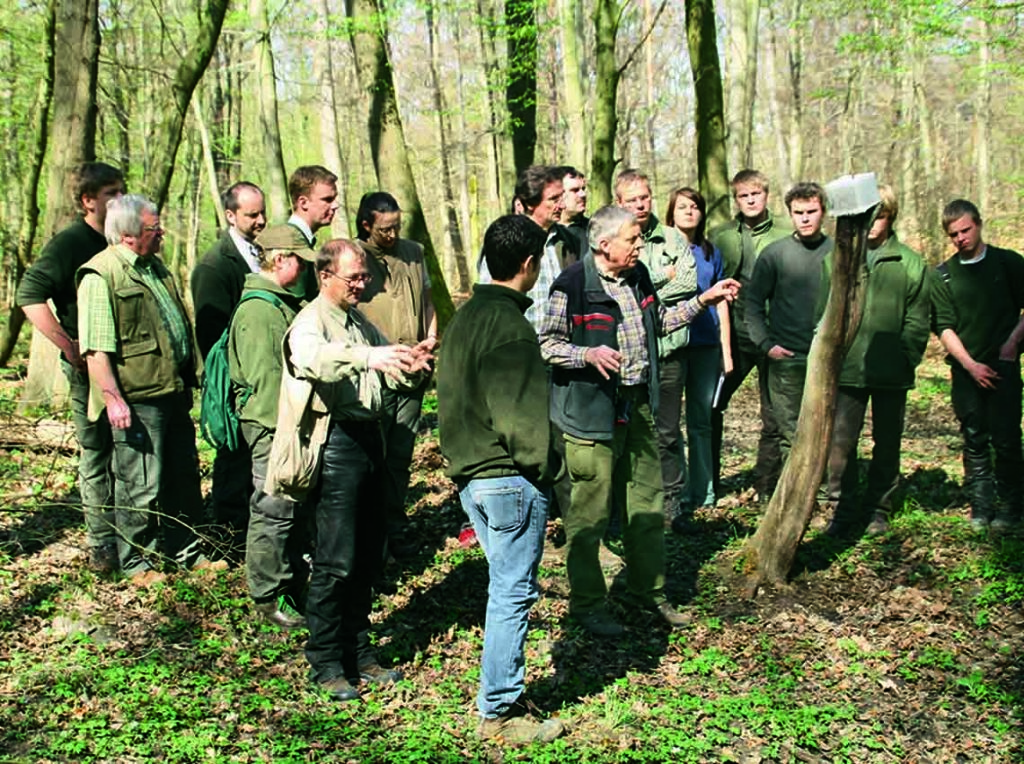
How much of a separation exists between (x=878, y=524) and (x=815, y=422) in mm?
1508

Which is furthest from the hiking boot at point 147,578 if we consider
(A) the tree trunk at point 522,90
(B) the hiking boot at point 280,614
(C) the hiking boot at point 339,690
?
(A) the tree trunk at point 522,90

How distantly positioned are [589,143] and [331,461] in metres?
20.1

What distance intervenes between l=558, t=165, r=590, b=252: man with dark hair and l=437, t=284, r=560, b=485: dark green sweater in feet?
7.47

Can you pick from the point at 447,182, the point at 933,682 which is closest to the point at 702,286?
the point at 933,682

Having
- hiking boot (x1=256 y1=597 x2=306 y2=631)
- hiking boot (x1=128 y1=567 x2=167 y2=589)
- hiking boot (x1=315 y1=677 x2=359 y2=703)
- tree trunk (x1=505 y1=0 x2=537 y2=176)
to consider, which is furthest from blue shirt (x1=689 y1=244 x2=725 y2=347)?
tree trunk (x1=505 y1=0 x2=537 y2=176)

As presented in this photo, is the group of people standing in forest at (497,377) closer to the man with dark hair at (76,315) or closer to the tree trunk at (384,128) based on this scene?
the man with dark hair at (76,315)

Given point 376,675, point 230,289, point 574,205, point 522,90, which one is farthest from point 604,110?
point 376,675

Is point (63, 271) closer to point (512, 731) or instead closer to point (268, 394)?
point (268, 394)

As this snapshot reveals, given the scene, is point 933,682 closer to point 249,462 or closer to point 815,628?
point 815,628

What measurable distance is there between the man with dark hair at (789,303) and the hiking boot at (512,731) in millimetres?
3218

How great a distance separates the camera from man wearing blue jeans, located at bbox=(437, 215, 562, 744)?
155 inches

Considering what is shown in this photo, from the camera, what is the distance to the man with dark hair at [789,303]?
6660 mm

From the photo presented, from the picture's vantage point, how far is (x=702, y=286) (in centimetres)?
701

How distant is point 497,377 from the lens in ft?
13.0
